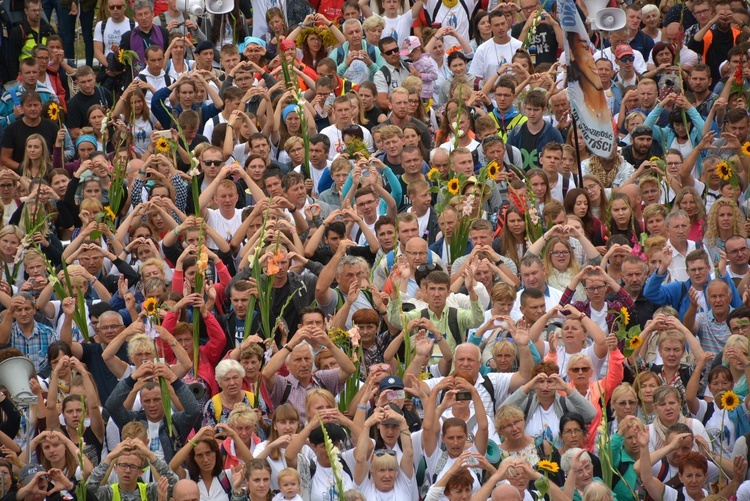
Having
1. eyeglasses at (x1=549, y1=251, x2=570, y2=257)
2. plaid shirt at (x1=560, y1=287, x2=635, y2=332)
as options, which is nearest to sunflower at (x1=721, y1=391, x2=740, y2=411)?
plaid shirt at (x1=560, y1=287, x2=635, y2=332)

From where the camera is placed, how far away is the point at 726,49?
17578mm

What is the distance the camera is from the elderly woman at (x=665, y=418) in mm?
11062

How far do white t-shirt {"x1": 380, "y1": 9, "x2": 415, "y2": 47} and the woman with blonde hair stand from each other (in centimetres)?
509

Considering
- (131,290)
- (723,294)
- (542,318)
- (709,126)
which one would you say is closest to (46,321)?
(131,290)

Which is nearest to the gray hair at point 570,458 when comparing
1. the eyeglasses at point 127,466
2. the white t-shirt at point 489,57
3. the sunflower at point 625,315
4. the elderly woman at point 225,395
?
the sunflower at point 625,315

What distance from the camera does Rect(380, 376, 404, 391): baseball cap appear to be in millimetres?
11078

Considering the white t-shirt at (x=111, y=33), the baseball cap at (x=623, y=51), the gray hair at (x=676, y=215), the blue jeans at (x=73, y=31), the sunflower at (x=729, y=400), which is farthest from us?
the blue jeans at (x=73, y=31)

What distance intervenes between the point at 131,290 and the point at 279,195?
152 cm

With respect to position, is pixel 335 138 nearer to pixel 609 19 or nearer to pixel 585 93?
pixel 585 93

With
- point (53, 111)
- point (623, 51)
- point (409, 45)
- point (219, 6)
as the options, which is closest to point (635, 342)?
point (623, 51)

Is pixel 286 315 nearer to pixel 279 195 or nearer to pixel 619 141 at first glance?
pixel 279 195

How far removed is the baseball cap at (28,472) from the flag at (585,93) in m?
5.40

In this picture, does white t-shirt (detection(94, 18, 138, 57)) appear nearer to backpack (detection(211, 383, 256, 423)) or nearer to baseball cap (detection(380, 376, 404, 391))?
backpack (detection(211, 383, 256, 423))

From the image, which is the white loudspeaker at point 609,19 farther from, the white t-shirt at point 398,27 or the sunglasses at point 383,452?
the sunglasses at point 383,452
